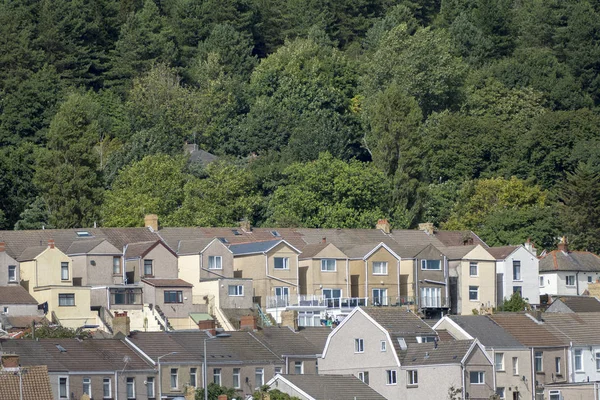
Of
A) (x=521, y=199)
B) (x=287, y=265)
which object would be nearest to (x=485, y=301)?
(x=287, y=265)

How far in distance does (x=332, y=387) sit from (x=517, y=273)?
40.7 meters

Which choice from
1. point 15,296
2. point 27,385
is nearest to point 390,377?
point 27,385

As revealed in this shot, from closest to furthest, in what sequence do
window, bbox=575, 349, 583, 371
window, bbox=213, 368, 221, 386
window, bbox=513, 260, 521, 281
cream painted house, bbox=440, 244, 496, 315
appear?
window, bbox=213, 368, 221, 386
window, bbox=575, 349, 583, 371
cream painted house, bbox=440, 244, 496, 315
window, bbox=513, 260, 521, 281

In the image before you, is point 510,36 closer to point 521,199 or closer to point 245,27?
point 245,27

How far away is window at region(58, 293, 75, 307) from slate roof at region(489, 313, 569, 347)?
25.7 m

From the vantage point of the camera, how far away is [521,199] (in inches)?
5566

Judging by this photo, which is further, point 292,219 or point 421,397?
point 292,219

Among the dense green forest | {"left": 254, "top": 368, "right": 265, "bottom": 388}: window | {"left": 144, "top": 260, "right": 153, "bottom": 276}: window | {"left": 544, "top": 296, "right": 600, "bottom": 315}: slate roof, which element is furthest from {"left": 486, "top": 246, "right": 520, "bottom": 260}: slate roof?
{"left": 254, "top": 368, "right": 265, "bottom": 388}: window

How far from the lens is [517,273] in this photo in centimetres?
12062

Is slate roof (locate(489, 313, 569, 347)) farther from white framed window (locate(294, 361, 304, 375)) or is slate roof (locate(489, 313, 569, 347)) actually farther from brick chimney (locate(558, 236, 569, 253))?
brick chimney (locate(558, 236, 569, 253))

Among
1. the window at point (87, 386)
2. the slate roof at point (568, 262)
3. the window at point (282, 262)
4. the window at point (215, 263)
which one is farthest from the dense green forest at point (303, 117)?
the window at point (87, 386)

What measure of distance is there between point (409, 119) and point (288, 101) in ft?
69.3

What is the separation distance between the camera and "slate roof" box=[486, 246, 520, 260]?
395 feet

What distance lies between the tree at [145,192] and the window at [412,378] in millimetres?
44126
